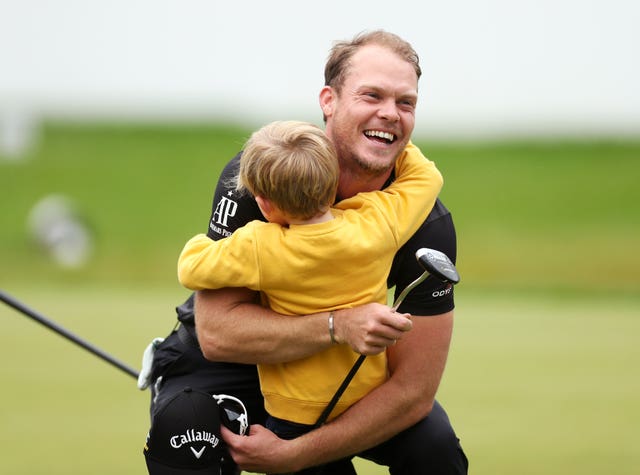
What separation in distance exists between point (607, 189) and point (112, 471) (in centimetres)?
1431

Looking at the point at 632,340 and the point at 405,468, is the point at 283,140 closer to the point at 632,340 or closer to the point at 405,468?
the point at 405,468

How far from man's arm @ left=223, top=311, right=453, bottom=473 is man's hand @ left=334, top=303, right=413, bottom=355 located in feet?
0.89

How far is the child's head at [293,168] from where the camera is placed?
126 inches

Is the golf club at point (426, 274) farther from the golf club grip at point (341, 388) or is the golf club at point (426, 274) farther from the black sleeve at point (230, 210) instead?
the black sleeve at point (230, 210)

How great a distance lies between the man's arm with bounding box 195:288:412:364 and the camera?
10.6ft

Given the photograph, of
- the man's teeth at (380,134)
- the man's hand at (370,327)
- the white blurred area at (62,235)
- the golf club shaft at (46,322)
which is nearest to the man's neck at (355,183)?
the man's teeth at (380,134)

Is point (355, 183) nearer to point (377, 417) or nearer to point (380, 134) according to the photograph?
point (380, 134)

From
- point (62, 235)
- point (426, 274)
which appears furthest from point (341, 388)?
point (62, 235)

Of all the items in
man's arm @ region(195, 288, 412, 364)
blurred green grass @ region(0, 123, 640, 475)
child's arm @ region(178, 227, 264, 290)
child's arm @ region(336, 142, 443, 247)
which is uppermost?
child's arm @ region(336, 142, 443, 247)

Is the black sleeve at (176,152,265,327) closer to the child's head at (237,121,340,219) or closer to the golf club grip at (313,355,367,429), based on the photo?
the child's head at (237,121,340,219)

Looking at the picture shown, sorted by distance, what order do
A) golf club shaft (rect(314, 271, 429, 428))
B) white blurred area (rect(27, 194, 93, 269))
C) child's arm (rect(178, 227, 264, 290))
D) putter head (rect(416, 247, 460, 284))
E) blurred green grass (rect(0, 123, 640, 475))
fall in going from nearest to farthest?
1. putter head (rect(416, 247, 460, 284))
2. child's arm (rect(178, 227, 264, 290))
3. golf club shaft (rect(314, 271, 429, 428))
4. blurred green grass (rect(0, 123, 640, 475))
5. white blurred area (rect(27, 194, 93, 269))

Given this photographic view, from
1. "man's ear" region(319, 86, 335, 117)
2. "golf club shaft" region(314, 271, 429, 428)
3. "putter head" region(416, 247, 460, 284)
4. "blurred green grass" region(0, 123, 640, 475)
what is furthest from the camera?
"blurred green grass" region(0, 123, 640, 475)

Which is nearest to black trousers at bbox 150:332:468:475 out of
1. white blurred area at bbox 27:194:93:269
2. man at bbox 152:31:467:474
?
man at bbox 152:31:467:474

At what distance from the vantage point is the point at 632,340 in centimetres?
892
